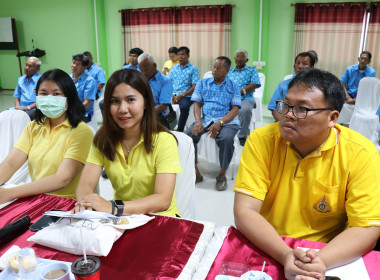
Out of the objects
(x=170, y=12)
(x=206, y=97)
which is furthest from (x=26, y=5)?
(x=206, y=97)

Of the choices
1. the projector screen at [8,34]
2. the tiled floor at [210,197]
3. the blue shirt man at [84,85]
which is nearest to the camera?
the tiled floor at [210,197]

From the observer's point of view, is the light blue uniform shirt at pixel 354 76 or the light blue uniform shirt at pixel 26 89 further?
the light blue uniform shirt at pixel 354 76

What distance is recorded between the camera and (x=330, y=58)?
5.96 m

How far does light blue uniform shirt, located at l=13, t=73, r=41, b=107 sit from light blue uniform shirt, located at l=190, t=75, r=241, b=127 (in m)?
2.26

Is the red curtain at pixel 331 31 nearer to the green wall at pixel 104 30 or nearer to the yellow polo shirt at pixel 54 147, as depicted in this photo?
the green wall at pixel 104 30

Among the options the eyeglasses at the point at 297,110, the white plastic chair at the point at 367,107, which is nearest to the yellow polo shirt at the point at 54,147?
the eyeglasses at the point at 297,110

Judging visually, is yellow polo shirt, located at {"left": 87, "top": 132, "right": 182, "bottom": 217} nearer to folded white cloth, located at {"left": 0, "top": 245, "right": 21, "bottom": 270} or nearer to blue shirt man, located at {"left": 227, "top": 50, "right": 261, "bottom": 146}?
folded white cloth, located at {"left": 0, "top": 245, "right": 21, "bottom": 270}

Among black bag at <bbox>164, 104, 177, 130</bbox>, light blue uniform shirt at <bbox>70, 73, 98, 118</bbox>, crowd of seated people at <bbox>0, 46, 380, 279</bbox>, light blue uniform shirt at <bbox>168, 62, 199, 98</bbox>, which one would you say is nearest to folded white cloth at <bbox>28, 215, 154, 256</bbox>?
crowd of seated people at <bbox>0, 46, 380, 279</bbox>

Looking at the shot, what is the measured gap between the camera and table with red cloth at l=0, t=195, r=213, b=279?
2.98ft

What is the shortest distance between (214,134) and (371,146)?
206cm

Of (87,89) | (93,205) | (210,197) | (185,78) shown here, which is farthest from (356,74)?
(93,205)

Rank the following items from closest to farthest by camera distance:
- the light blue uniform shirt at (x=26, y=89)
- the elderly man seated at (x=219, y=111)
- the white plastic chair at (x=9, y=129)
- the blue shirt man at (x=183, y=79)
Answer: the white plastic chair at (x=9, y=129) → the elderly man seated at (x=219, y=111) → the light blue uniform shirt at (x=26, y=89) → the blue shirt man at (x=183, y=79)

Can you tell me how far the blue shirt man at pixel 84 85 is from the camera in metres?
3.94

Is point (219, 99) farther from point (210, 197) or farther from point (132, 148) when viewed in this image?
point (132, 148)
